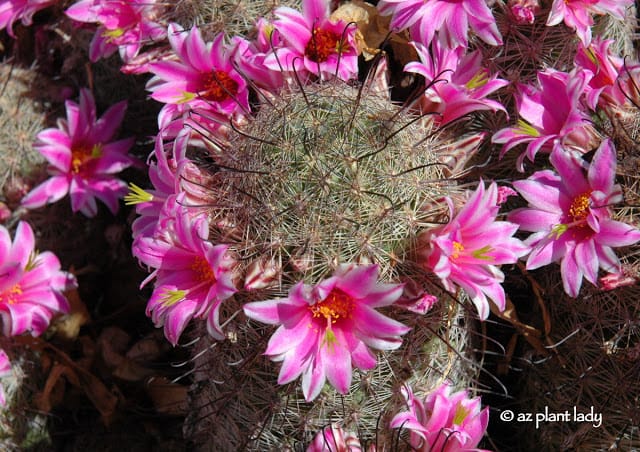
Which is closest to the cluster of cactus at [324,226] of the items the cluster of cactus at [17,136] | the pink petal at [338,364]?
the pink petal at [338,364]

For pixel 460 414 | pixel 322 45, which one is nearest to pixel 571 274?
pixel 460 414

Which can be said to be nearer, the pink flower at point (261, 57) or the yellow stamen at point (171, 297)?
the yellow stamen at point (171, 297)

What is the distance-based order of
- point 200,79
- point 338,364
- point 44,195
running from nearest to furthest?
1. point 338,364
2. point 200,79
3. point 44,195

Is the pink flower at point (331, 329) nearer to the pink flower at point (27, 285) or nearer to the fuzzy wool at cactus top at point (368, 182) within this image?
the fuzzy wool at cactus top at point (368, 182)

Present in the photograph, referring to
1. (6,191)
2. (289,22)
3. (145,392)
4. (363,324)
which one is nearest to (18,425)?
(145,392)

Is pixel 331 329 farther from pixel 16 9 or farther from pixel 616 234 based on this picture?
pixel 16 9

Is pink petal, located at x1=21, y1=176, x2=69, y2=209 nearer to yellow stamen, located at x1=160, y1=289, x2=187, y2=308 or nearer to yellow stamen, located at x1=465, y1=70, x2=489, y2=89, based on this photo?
yellow stamen, located at x1=160, y1=289, x2=187, y2=308

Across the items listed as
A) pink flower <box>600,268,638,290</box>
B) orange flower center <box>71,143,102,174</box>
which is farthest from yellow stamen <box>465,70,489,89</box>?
orange flower center <box>71,143,102,174</box>
